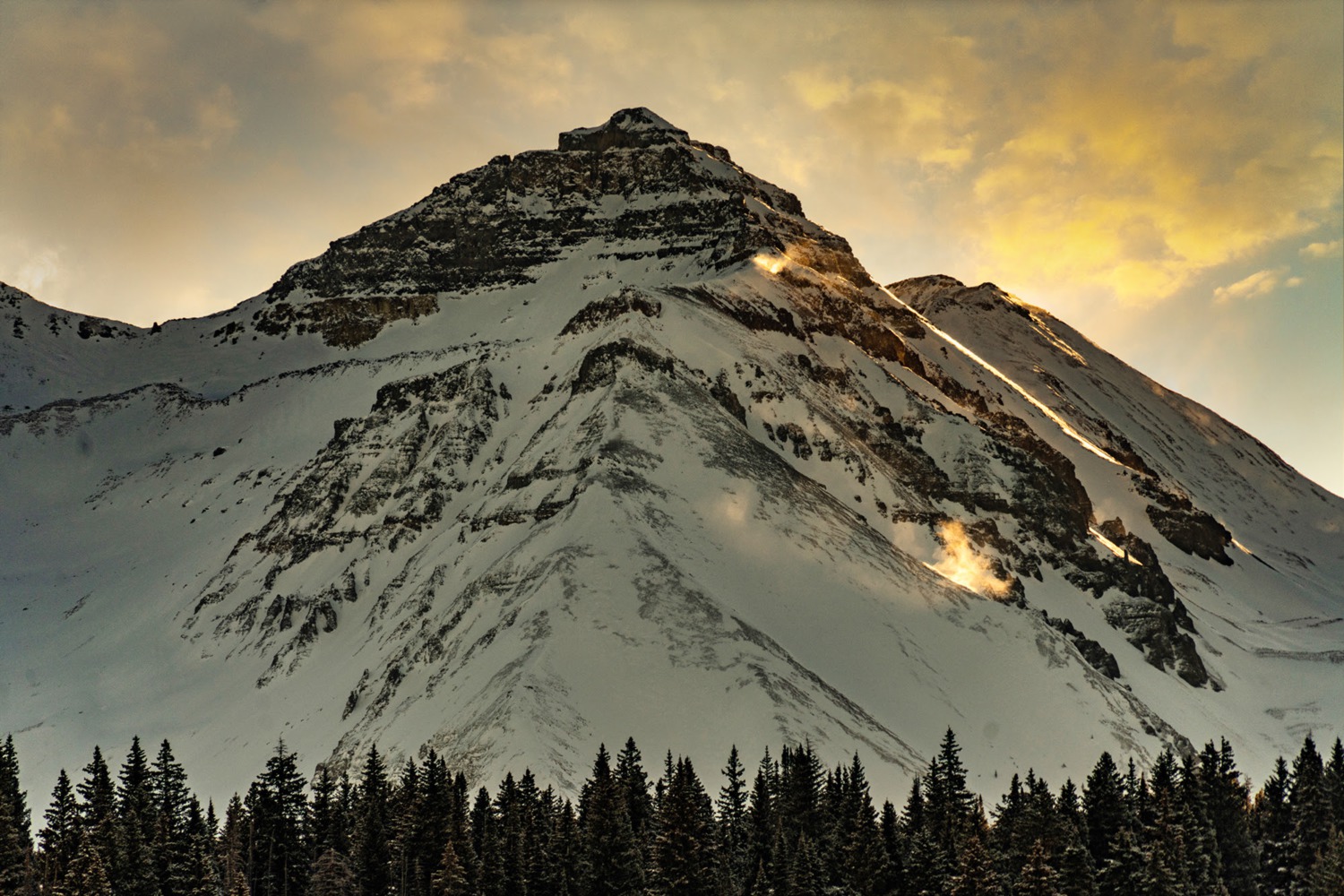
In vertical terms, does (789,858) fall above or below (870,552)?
below

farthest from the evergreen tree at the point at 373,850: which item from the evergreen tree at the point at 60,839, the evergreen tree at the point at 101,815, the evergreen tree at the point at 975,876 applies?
the evergreen tree at the point at 975,876

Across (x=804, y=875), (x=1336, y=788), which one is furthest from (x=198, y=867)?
(x=1336, y=788)

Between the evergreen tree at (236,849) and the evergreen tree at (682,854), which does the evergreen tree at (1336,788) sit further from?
the evergreen tree at (236,849)

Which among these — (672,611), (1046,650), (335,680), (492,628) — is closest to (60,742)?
(335,680)

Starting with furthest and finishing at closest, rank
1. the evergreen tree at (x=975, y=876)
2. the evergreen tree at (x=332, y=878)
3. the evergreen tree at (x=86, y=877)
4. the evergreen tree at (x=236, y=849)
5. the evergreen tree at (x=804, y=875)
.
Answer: the evergreen tree at (x=236, y=849) < the evergreen tree at (x=332, y=878) < the evergreen tree at (x=804, y=875) < the evergreen tree at (x=86, y=877) < the evergreen tree at (x=975, y=876)

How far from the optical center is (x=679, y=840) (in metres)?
95.1

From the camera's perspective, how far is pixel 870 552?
19550cm

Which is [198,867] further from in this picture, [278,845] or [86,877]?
[278,845]

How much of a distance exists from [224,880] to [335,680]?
79.8 metres

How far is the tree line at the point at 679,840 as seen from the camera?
307 feet

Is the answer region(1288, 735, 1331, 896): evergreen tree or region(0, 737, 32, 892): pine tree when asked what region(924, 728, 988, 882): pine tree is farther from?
region(0, 737, 32, 892): pine tree

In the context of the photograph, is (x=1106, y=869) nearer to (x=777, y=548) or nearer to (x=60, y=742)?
(x=777, y=548)

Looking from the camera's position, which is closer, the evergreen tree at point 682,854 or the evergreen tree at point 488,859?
the evergreen tree at point 682,854

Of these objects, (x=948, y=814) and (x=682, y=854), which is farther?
(x=948, y=814)
